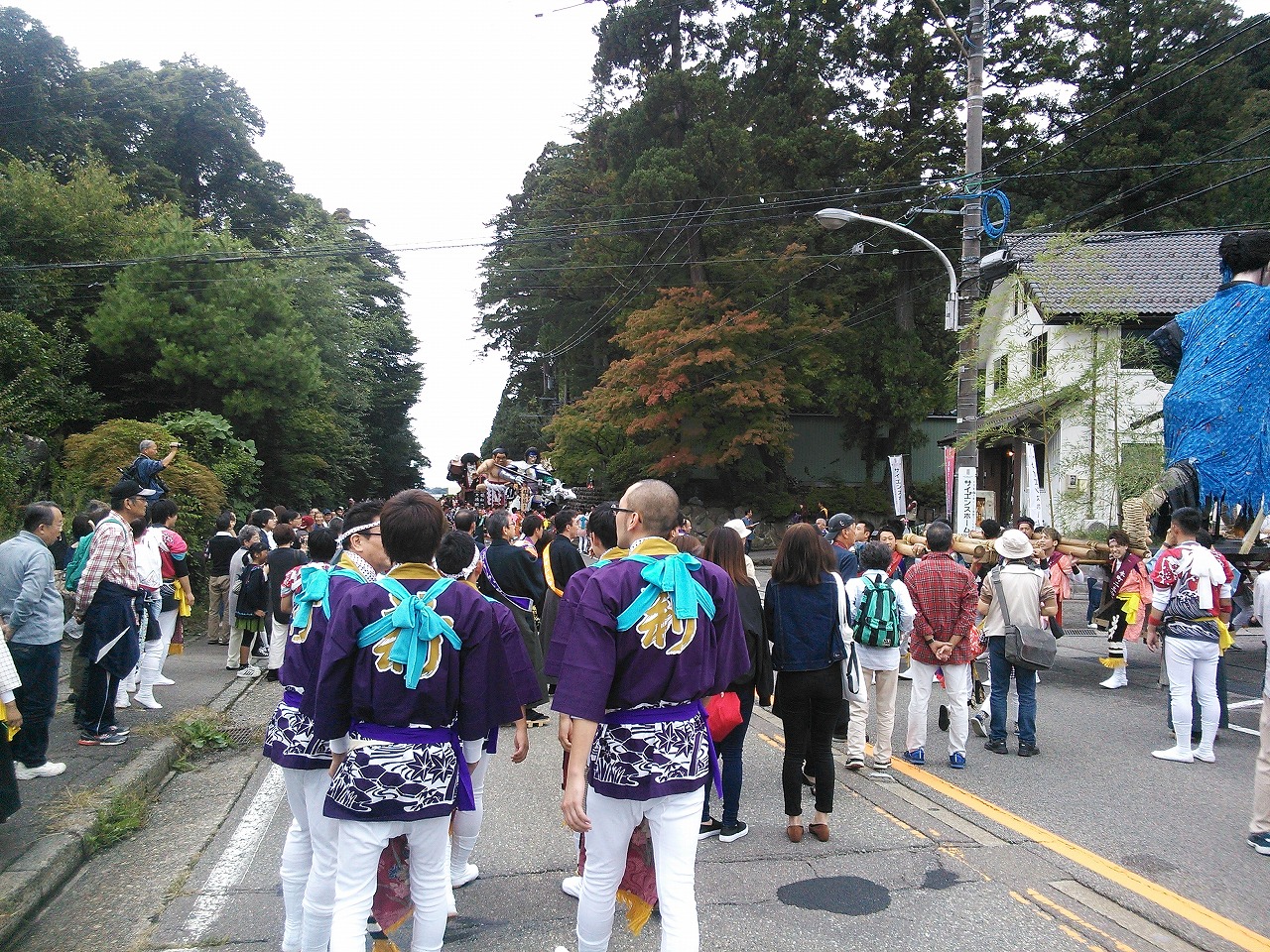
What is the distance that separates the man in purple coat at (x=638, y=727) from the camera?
3094 mm

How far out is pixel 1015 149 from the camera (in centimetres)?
2695

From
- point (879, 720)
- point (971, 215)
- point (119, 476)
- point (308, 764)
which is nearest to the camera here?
point (308, 764)

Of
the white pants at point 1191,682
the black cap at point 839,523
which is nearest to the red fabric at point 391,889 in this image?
the black cap at point 839,523

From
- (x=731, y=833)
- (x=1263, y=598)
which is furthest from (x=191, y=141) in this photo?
(x=1263, y=598)

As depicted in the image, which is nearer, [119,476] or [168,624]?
[168,624]

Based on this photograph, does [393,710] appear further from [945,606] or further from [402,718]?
[945,606]

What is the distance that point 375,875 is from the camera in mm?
3129

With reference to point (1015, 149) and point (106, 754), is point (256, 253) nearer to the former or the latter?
point (106, 754)

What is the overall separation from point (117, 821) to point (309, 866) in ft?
8.09

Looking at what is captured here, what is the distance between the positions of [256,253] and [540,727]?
675 inches

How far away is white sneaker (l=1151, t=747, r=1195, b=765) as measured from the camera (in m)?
6.94

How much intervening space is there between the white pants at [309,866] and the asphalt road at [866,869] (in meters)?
0.43

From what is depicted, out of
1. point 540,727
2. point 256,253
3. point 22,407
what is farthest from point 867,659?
point 256,253

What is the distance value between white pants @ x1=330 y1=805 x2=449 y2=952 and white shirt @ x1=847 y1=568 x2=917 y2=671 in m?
3.51
